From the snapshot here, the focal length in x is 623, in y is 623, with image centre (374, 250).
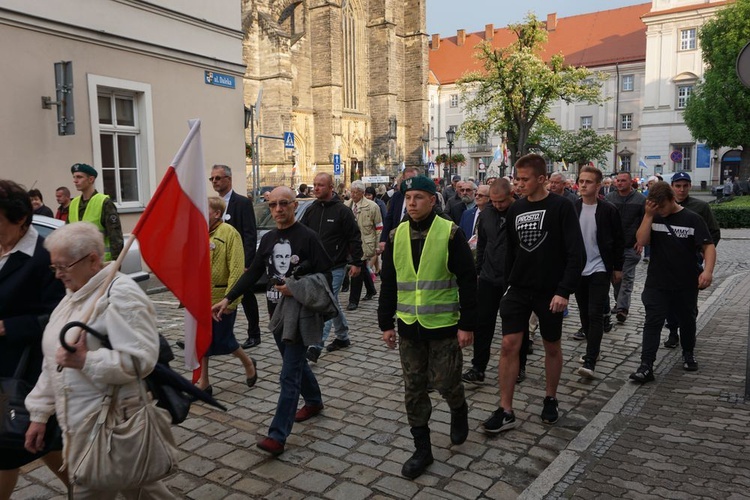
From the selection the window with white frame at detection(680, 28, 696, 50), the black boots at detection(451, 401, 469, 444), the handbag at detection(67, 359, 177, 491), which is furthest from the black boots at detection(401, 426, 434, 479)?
the window with white frame at detection(680, 28, 696, 50)

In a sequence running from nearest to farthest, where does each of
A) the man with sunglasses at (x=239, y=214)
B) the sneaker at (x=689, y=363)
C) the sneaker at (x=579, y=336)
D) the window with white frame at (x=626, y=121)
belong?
the sneaker at (x=689, y=363)
the man with sunglasses at (x=239, y=214)
the sneaker at (x=579, y=336)
the window with white frame at (x=626, y=121)

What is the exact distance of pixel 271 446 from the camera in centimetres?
438

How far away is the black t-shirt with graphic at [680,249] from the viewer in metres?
6.09

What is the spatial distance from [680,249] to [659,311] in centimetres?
64

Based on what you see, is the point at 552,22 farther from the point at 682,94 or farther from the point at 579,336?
the point at 579,336

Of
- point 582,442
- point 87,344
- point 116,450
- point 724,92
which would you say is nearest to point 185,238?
point 87,344

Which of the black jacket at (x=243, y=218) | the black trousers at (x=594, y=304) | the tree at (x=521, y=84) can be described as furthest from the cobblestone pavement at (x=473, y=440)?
the tree at (x=521, y=84)

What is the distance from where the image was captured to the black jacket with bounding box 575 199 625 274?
6.41m

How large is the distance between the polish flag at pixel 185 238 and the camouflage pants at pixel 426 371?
1402 mm

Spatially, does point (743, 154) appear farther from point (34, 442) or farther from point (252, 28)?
point (34, 442)

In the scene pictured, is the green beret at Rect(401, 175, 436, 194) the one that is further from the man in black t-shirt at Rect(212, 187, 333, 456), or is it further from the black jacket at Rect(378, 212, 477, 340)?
the man in black t-shirt at Rect(212, 187, 333, 456)

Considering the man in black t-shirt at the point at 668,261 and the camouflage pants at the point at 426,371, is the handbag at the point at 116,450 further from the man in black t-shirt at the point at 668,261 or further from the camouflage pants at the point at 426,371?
the man in black t-shirt at the point at 668,261

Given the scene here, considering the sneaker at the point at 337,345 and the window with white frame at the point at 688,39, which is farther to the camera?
the window with white frame at the point at 688,39

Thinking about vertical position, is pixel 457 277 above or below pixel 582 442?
→ above
